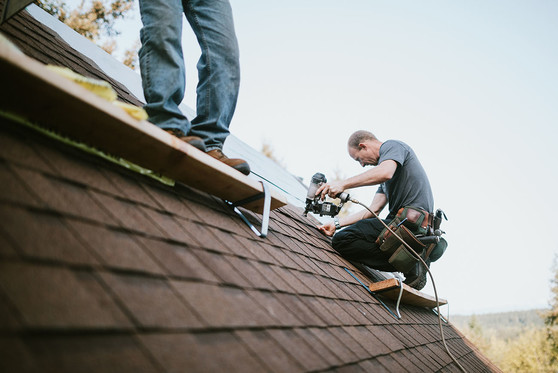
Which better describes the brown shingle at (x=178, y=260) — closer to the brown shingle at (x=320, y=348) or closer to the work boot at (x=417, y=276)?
the brown shingle at (x=320, y=348)

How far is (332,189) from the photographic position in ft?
9.44

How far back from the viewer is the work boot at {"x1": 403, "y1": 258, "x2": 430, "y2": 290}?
3074 millimetres

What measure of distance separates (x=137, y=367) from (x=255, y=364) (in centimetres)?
36

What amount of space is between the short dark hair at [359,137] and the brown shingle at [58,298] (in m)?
3.26

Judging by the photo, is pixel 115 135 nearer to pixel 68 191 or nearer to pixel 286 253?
pixel 68 191

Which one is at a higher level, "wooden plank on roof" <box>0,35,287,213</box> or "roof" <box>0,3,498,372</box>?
"wooden plank on roof" <box>0,35,287,213</box>

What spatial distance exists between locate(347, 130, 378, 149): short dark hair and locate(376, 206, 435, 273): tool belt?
0.96 m

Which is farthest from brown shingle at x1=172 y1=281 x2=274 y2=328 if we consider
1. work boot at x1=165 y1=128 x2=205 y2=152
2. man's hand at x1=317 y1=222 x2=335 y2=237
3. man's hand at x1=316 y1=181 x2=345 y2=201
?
man's hand at x1=317 y1=222 x2=335 y2=237

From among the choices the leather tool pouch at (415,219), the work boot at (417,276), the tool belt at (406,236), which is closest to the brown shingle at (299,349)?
the tool belt at (406,236)

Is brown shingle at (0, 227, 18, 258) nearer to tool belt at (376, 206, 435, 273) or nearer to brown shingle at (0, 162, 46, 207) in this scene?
brown shingle at (0, 162, 46, 207)

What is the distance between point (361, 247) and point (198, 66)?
87.4 inches

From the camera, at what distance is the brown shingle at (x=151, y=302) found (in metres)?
0.72

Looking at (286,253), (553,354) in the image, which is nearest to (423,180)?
(286,253)

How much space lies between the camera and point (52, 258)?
0.67m
